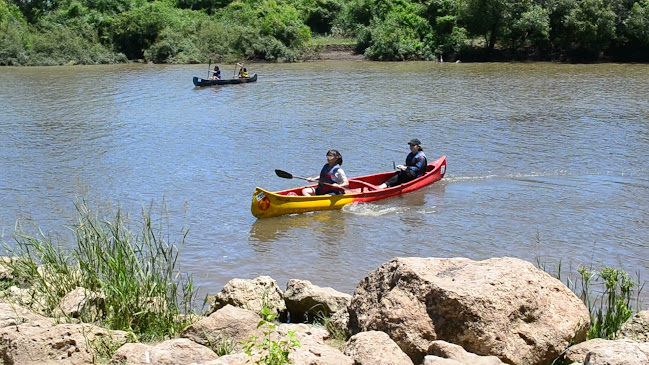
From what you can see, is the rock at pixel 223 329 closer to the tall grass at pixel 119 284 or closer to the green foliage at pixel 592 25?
the tall grass at pixel 119 284

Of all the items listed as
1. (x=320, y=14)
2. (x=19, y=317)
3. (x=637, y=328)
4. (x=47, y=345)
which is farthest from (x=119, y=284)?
(x=320, y=14)

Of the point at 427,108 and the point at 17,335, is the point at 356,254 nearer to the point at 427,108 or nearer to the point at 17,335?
the point at 17,335

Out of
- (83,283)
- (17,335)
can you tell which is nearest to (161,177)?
(83,283)

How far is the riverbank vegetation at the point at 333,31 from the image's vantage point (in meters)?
43.2

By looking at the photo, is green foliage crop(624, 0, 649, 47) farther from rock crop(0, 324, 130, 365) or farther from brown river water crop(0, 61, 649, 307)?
rock crop(0, 324, 130, 365)

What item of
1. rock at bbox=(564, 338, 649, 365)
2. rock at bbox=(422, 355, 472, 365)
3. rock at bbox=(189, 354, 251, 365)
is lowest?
rock at bbox=(189, 354, 251, 365)

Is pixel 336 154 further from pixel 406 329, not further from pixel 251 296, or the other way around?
pixel 406 329

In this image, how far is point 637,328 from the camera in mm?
6203

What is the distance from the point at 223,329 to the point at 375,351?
1.43m

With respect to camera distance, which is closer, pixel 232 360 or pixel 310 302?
pixel 232 360

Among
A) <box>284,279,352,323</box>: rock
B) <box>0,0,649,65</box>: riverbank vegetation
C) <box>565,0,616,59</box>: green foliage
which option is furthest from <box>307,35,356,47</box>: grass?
<box>284,279,352,323</box>: rock

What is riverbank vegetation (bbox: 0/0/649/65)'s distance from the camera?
1699 inches

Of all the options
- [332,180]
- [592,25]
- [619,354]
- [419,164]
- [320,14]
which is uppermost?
[320,14]

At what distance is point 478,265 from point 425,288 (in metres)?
0.58
